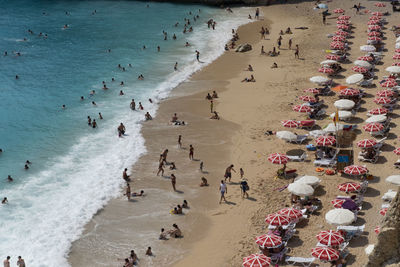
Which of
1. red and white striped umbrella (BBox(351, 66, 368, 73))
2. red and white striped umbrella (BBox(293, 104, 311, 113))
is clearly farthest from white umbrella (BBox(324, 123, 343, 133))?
red and white striped umbrella (BBox(351, 66, 368, 73))

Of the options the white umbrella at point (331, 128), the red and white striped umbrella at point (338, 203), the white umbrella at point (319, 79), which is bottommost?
the red and white striped umbrella at point (338, 203)

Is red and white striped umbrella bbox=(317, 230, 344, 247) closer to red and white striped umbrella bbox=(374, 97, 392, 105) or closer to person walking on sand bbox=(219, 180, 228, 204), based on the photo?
person walking on sand bbox=(219, 180, 228, 204)

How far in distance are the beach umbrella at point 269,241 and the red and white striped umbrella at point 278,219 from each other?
1.12 meters

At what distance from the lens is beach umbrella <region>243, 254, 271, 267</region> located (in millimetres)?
18281

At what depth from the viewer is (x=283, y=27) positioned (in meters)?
56.5

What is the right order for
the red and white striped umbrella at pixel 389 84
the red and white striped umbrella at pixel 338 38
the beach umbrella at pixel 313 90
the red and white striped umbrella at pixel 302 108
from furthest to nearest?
1. the red and white striped umbrella at pixel 338 38
2. the beach umbrella at pixel 313 90
3. the red and white striped umbrella at pixel 389 84
4. the red and white striped umbrella at pixel 302 108

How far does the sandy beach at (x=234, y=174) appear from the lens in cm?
2109

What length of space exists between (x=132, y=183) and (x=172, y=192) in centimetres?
249

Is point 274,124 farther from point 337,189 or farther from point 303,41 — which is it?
point 303,41

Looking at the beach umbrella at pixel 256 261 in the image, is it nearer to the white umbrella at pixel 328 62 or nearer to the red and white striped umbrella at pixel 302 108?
the red and white striped umbrella at pixel 302 108

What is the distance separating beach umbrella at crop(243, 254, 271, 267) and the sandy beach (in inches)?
55.9

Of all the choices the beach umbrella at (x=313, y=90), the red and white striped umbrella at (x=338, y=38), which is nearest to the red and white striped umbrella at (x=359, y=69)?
the beach umbrella at (x=313, y=90)

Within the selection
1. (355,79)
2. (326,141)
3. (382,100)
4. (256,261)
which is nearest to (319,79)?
(355,79)

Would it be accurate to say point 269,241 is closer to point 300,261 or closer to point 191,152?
point 300,261
